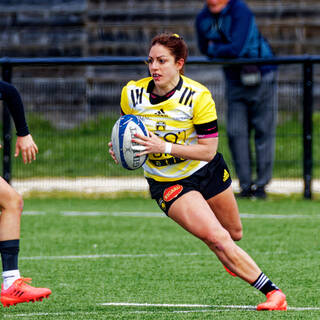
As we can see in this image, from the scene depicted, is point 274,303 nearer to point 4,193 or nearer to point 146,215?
point 4,193

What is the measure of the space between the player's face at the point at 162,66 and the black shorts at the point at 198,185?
636mm

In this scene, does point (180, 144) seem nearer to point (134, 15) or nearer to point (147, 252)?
point (147, 252)

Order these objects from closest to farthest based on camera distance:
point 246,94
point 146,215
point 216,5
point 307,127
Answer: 1. point 146,215
2. point 216,5
3. point 246,94
4. point 307,127

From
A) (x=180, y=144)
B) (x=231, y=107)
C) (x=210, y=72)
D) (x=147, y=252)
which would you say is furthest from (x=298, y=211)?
(x=210, y=72)

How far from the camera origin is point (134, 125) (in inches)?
224

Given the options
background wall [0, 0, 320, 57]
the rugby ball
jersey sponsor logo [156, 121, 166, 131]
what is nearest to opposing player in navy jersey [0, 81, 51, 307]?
the rugby ball

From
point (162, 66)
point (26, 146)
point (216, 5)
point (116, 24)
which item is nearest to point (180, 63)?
point (162, 66)

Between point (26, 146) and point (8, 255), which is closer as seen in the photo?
point (8, 255)

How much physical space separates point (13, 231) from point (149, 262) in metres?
2.05

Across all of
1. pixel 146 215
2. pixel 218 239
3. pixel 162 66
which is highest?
pixel 162 66

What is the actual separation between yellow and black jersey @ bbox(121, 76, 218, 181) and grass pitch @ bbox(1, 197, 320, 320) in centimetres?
90

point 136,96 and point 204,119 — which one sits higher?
point 136,96

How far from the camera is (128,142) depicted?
570 cm

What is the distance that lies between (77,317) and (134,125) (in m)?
1.25
